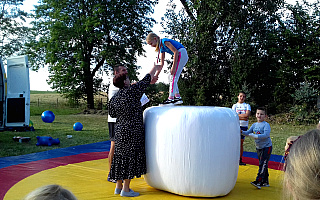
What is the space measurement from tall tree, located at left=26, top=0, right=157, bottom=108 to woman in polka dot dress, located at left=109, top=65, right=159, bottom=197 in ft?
57.4

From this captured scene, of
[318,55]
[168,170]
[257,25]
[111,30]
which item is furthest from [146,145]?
[111,30]

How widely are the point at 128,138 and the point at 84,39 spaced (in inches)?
763

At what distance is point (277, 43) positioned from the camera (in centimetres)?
1700

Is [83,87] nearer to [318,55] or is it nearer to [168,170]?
[318,55]

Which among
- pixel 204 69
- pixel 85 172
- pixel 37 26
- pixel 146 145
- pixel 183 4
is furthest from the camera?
pixel 37 26

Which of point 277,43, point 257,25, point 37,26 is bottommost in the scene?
point 277,43

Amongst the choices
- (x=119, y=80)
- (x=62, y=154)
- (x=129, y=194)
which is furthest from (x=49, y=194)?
(x=62, y=154)

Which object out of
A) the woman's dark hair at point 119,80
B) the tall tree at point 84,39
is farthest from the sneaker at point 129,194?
the tall tree at point 84,39

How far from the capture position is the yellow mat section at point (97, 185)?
4.21 meters

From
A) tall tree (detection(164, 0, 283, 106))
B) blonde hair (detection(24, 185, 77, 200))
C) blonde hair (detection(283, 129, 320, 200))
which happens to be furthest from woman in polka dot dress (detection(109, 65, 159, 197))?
tall tree (detection(164, 0, 283, 106))

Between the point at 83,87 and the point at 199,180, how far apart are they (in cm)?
2049

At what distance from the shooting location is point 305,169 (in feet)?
3.41

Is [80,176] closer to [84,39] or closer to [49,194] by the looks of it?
[49,194]

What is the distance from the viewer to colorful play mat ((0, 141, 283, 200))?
168 inches
